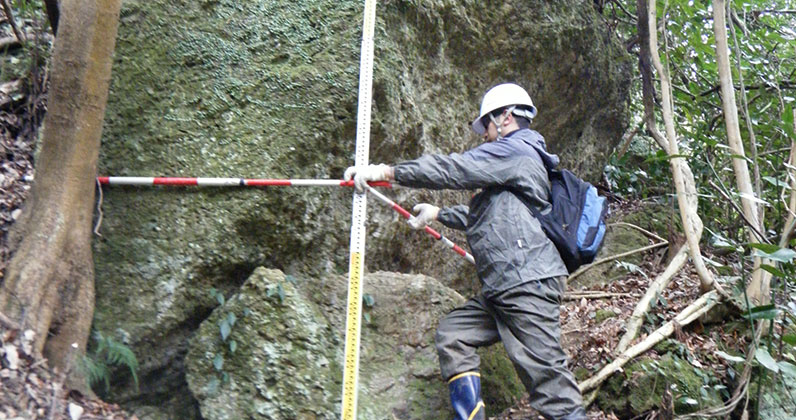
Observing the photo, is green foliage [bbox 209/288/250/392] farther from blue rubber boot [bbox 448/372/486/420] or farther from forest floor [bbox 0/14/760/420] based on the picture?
blue rubber boot [bbox 448/372/486/420]

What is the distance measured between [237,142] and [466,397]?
6.72ft

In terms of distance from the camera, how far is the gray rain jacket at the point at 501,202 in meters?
3.60

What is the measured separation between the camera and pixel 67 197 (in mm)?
3471

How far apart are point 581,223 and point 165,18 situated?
2958 millimetres

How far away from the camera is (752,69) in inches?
271

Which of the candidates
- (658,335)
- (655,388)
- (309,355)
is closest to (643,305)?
(658,335)

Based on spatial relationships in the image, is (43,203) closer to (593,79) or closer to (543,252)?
(543,252)

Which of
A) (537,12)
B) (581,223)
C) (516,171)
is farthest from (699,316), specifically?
(537,12)

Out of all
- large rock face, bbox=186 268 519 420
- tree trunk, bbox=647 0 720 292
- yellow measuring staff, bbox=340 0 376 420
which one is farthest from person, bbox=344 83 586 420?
tree trunk, bbox=647 0 720 292

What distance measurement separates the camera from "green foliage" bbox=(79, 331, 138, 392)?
3547mm

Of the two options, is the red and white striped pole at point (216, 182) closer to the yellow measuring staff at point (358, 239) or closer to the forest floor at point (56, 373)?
the yellow measuring staff at point (358, 239)

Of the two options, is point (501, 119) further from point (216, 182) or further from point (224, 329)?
point (224, 329)

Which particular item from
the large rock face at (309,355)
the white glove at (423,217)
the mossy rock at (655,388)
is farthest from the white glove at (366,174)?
the mossy rock at (655,388)

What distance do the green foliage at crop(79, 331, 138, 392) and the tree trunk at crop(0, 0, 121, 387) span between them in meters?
0.11
